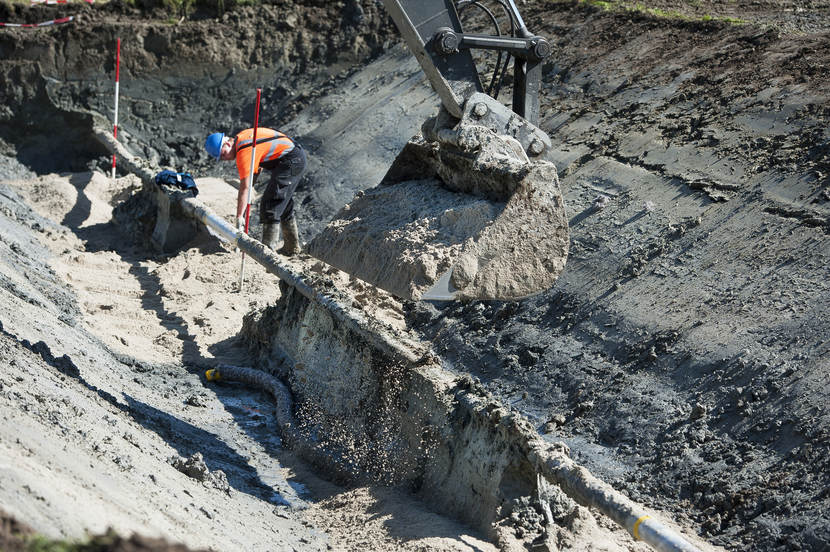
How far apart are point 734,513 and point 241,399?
11.2 feet

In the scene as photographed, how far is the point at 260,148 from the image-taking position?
8.21m

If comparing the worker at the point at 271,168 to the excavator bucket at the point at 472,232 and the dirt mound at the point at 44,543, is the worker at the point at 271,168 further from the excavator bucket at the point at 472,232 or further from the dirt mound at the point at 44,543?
the dirt mound at the point at 44,543

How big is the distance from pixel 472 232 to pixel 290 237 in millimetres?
4158

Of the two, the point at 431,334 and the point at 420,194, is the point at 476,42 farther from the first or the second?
the point at 431,334

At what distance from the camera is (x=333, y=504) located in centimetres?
512

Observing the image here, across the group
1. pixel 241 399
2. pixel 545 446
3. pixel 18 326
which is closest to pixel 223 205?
pixel 241 399

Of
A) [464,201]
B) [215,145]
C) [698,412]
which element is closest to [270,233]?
[215,145]

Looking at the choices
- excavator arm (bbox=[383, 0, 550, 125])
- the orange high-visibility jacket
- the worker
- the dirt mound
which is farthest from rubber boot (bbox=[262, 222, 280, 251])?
the dirt mound

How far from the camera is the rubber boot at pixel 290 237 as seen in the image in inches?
342

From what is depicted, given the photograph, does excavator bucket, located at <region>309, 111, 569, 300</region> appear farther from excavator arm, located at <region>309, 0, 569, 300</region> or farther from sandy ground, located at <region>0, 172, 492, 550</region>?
sandy ground, located at <region>0, 172, 492, 550</region>

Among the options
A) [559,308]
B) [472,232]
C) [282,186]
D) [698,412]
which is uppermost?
[472,232]

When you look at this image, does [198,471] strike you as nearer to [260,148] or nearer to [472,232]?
[472,232]

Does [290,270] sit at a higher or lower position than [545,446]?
higher

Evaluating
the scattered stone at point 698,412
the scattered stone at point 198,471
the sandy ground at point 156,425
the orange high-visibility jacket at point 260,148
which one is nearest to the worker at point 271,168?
the orange high-visibility jacket at point 260,148
